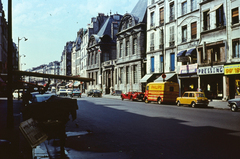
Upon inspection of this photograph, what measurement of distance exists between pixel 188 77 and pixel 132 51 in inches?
782

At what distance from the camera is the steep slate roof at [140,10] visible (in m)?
49.1

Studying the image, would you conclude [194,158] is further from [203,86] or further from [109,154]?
[203,86]

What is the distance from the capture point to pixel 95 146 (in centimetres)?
790

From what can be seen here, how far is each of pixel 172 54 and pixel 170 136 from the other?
29808mm

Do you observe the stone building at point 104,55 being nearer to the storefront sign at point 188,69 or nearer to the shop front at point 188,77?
the shop front at point 188,77

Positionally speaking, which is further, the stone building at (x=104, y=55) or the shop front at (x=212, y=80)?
the stone building at (x=104, y=55)

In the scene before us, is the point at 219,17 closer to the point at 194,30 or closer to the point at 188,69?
the point at 194,30

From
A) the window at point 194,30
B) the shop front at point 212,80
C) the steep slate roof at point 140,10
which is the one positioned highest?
the steep slate roof at point 140,10

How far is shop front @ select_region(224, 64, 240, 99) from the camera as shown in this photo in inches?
1029

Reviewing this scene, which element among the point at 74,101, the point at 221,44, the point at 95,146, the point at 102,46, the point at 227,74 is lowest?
A: the point at 95,146

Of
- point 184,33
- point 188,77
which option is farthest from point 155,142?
point 184,33

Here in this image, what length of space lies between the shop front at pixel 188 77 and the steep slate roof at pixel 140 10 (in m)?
17.6

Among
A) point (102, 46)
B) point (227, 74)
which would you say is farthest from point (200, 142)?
point (102, 46)

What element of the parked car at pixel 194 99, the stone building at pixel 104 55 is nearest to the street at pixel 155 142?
the parked car at pixel 194 99
